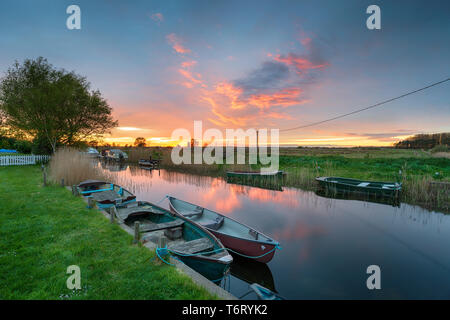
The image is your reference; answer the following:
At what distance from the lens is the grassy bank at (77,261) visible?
3846 mm

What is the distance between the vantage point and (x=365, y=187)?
1641cm

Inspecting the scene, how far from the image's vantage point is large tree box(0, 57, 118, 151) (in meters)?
23.6

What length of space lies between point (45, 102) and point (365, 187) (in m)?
33.7

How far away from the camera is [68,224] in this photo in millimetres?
7184

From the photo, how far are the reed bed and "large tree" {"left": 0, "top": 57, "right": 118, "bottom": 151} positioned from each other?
11607mm

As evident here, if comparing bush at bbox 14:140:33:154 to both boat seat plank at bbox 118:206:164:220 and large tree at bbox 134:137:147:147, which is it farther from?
large tree at bbox 134:137:147:147

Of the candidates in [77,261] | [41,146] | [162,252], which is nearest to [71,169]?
[77,261]

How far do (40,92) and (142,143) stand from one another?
71.5 m

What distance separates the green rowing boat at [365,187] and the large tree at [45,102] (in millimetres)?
29776

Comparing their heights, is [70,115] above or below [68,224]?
above

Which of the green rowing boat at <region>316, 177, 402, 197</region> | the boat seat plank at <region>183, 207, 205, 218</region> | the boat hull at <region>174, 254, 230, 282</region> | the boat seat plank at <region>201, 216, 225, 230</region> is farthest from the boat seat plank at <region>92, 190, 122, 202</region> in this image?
the green rowing boat at <region>316, 177, 402, 197</region>
